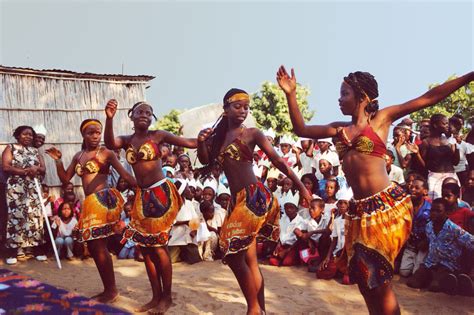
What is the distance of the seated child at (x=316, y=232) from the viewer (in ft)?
22.5

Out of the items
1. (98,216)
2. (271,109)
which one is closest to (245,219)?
(98,216)

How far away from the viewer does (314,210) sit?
277 inches

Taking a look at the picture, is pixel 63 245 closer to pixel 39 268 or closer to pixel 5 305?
pixel 39 268

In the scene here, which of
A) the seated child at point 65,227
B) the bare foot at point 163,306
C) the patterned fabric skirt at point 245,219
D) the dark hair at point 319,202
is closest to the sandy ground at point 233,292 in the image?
the bare foot at point 163,306

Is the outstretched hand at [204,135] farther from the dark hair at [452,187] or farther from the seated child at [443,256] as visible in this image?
the dark hair at [452,187]

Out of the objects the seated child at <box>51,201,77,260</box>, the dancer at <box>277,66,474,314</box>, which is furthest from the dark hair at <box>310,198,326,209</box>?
the seated child at <box>51,201,77,260</box>

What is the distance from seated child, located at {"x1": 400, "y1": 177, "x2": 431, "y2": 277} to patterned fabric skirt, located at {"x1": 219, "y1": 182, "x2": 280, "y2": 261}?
2.60 metres

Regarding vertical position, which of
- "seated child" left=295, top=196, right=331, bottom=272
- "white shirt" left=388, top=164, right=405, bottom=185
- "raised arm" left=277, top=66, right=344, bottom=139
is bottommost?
"seated child" left=295, top=196, right=331, bottom=272

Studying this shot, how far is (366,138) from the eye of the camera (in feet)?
10.8

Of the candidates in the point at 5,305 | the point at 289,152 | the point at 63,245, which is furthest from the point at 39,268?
the point at 289,152

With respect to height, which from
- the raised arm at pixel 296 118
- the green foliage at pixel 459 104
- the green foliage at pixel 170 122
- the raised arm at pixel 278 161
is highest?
the green foliage at pixel 170 122

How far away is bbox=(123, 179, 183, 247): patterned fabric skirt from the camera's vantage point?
483 cm

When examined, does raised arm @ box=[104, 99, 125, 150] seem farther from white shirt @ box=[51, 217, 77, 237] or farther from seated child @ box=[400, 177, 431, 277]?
white shirt @ box=[51, 217, 77, 237]

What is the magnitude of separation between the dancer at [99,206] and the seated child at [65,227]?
308 centimetres
